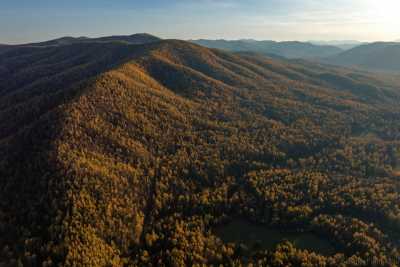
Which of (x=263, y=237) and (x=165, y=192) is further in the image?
(x=165, y=192)

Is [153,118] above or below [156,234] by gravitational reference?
above

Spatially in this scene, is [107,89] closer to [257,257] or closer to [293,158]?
[293,158]

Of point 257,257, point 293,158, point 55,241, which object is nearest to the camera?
point 55,241

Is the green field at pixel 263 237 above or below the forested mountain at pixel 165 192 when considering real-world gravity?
below

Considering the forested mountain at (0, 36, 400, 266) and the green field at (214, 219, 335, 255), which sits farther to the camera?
the green field at (214, 219, 335, 255)

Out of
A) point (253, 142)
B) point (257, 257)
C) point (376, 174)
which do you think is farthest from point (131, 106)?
point (376, 174)

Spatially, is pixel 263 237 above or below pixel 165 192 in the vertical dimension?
below

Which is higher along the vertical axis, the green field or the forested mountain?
the forested mountain

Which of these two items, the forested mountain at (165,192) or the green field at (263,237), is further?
the green field at (263,237)
